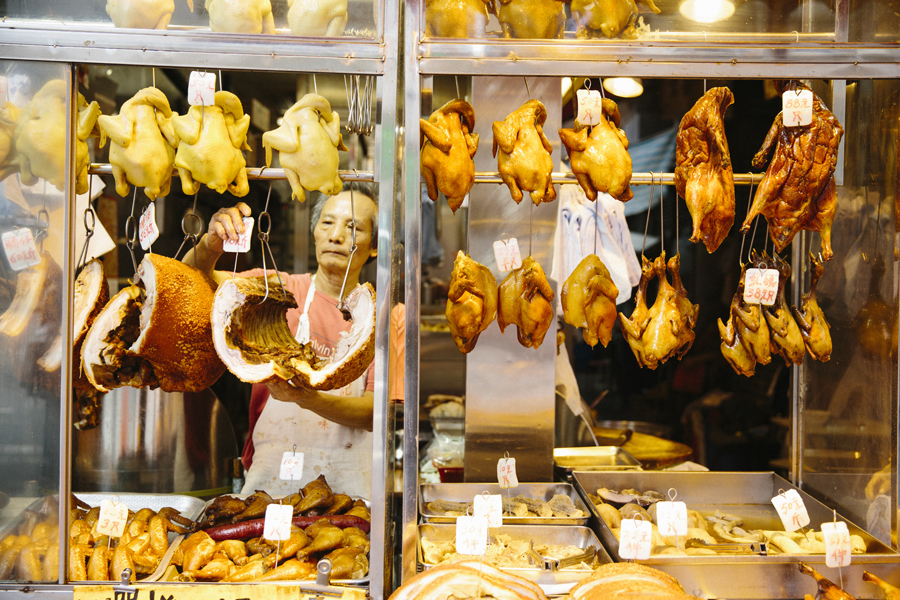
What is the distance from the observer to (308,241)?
272 inches

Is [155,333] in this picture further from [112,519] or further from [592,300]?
[592,300]

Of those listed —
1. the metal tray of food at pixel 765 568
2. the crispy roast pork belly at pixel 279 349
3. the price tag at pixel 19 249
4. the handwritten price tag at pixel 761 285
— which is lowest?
the metal tray of food at pixel 765 568

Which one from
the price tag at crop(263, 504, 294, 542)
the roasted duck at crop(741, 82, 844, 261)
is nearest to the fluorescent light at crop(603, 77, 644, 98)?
the roasted duck at crop(741, 82, 844, 261)

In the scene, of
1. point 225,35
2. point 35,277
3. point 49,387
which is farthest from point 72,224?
point 225,35

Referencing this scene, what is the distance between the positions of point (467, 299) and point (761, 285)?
126cm

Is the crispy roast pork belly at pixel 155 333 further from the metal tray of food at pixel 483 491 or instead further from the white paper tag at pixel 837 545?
the white paper tag at pixel 837 545

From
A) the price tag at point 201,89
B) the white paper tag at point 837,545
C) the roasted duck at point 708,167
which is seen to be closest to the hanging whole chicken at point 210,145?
the price tag at point 201,89

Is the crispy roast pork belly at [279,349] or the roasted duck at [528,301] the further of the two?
the roasted duck at [528,301]

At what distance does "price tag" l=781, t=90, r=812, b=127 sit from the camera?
2398 mm

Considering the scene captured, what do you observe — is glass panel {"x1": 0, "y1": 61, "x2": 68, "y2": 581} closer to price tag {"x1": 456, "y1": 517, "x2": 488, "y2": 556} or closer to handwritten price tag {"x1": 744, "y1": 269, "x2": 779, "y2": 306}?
price tag {"x1": 456, "y1": 517, "x2": 488, "y2": 556}

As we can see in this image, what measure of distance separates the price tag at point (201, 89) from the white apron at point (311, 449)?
153cm

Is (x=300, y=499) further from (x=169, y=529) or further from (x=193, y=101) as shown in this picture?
(x=193, y=101)

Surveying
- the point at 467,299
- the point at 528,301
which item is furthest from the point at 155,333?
the point at 528,301

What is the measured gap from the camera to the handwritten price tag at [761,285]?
8.46 feet
